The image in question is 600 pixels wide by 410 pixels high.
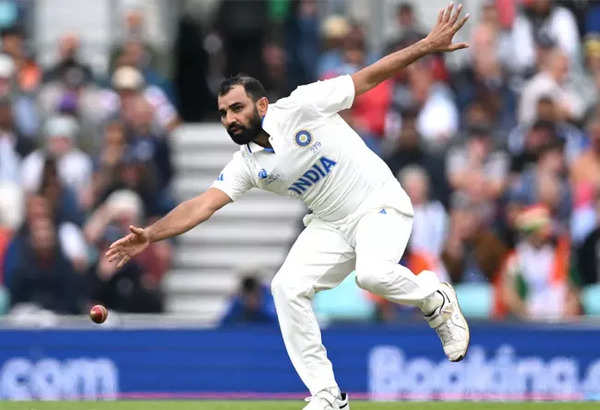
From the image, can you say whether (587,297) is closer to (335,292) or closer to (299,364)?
(335,292)

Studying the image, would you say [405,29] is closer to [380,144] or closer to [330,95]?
[380,144]

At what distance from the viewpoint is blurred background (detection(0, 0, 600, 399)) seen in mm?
13172

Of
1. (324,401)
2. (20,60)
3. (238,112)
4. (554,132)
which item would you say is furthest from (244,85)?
(20,60)

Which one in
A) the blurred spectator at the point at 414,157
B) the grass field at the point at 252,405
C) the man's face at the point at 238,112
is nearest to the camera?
the man's face at the point at 238,112

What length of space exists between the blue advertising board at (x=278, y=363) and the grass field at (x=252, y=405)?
191cm

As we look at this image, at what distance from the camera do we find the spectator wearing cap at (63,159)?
50.4ft

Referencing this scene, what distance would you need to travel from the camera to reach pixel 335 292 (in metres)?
13.8

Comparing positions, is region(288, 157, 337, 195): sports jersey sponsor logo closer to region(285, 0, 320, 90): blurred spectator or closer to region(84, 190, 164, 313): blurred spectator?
region(84, 190, 164, 313): blurred spectator

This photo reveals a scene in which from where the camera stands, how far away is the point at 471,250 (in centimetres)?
1387

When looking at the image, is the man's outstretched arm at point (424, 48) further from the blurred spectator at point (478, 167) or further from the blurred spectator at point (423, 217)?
the blurred spectator at point (478, 167)

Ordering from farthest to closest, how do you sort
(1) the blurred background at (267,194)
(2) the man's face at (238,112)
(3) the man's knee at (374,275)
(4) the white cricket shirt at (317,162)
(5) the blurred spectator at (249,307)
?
1. (5) the blurred spectator at (249,307)
2. (1) the blurred background at (267,194)
3. (4) the white cricket shirt at (317,162)
4. (2) the man's face at (238,112)
5. (3) the man's knee at (374,275)

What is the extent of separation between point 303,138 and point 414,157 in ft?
16.5

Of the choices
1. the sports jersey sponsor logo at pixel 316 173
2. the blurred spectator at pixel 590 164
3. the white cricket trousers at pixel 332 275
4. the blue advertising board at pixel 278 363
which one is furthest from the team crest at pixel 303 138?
the blurred spectator at pixel 590 164

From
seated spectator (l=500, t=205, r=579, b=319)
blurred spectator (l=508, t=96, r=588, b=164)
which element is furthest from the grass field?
blurred spectator (l=508, t=96, r=588, b=164)
